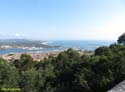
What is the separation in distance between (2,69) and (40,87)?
10.3ft

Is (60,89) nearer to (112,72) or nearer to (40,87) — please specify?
(40,87)

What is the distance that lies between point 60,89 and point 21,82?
116 inches

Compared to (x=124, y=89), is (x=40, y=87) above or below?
below

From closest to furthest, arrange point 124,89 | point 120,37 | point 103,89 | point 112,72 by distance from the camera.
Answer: point 124,89 → point 103,89 → point 112,72 → point 120,37

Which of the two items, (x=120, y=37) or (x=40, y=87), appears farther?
(x=120, y=37)

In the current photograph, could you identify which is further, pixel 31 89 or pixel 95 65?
pixel 95 65

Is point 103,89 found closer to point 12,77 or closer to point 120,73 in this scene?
point 120,73

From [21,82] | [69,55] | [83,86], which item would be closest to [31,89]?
[21,82]

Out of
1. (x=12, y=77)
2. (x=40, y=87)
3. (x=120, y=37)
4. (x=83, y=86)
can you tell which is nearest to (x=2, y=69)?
(x=12, y=77)

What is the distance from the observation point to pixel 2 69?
1745 cm

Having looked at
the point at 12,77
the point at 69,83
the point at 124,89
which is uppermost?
the point at 124,89

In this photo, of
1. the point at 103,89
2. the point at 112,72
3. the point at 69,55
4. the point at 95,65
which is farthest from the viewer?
the point at 69,55

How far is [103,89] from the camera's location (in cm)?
1670

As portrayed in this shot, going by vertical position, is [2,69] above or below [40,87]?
above
